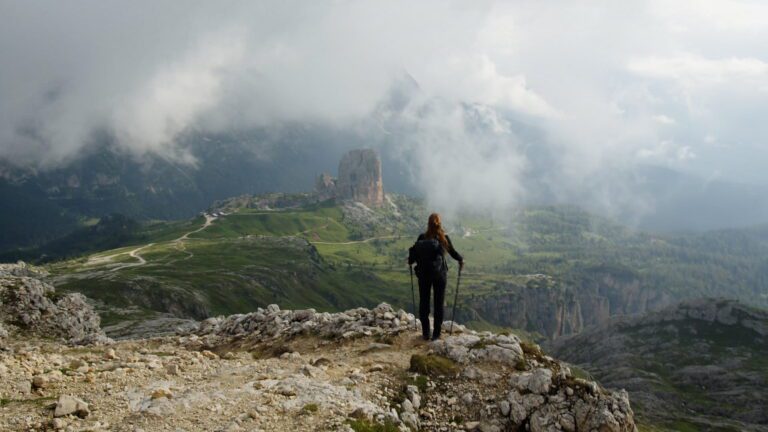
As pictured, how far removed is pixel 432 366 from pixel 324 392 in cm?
516

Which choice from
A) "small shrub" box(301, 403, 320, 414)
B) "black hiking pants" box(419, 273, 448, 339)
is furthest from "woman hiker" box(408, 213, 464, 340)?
"small shrub" box(301, 403, 320, 414)

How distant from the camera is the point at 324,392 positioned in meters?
18.9

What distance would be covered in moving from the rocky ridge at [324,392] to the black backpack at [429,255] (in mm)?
3724

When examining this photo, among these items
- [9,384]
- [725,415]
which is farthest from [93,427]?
[725,415]

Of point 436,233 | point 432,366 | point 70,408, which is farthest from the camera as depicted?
point 436,233

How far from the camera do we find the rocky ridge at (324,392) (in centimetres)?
1598

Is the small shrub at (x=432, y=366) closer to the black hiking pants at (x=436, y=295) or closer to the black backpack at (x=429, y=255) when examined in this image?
the black hiking pants at (x=436, y=295)

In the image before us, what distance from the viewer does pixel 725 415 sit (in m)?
189

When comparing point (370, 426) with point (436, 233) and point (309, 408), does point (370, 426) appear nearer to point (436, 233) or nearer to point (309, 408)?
point (309, 408)

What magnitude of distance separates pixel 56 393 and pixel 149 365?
449 cm

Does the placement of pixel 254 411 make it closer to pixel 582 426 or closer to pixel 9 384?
pixel 9 384

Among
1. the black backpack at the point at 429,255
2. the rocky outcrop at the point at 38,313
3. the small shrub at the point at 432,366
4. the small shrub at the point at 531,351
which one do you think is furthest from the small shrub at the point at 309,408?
the rocky outcrop at the point at 38,313

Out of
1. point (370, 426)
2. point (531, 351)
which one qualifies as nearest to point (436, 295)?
point (531, 351)

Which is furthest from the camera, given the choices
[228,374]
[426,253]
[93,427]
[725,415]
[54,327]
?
[725,415]
